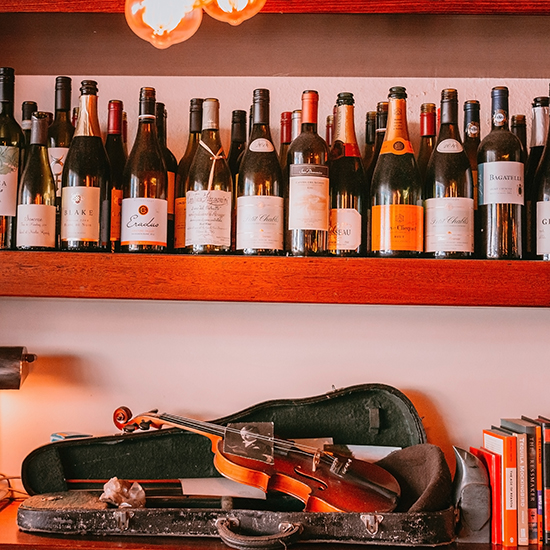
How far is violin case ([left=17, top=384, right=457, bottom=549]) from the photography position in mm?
1015

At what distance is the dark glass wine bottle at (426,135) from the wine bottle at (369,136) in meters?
0.10

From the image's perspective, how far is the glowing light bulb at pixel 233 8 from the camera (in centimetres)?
74

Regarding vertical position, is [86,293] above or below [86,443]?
above

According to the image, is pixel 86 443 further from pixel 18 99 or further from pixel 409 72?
pixel 409 72

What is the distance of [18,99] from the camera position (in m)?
1.37

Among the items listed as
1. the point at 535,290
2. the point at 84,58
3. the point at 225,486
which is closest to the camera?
the point at 535,290

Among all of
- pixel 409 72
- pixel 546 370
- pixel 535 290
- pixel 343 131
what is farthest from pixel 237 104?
pixel 546 370

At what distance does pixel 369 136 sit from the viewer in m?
1.33

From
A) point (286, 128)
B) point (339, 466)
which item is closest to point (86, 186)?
point (286, 128)

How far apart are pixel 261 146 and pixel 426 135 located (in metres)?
0.35

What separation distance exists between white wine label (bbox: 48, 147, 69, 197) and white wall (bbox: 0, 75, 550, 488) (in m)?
0.14

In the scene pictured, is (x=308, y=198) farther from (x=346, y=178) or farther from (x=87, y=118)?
(x=87, y=118)

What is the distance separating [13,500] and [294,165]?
0.93 m

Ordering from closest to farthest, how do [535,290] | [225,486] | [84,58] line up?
[535,290]
[225,486]
[84,58]
